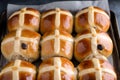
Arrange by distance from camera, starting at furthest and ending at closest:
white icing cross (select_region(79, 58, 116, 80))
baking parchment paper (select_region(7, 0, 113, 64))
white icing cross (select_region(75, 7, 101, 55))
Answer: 1. baking parchment paper (select_region(7, 0, 113, 64))
2. white icing cross (select_region(75, 7, 101, 55))
3. white icing cross (select_region(79, 58, 116, 80))

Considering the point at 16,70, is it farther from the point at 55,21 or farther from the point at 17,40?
the point at 55,21

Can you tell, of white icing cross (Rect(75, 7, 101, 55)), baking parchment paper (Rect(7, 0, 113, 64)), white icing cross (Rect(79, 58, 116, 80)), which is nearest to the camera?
white icing cross (Rect(79, 58, 116, 80))

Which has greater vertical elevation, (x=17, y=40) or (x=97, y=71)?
(x=17, y=40)

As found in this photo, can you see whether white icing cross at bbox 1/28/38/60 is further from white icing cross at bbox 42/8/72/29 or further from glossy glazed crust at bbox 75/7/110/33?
glossy glazed crust at bbox 75/7/110/33

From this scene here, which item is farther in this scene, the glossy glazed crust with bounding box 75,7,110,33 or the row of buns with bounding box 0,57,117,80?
the glossy glazed crust with bounding box 75,7,110,33

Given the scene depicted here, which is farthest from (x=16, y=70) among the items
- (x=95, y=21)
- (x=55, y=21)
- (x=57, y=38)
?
(x=95, y=21)

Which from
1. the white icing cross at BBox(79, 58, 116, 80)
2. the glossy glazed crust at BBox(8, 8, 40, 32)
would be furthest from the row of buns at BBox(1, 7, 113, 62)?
the white icing cross at BBox(79, 58, 116, 80)

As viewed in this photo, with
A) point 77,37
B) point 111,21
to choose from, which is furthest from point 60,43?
point 111,21
